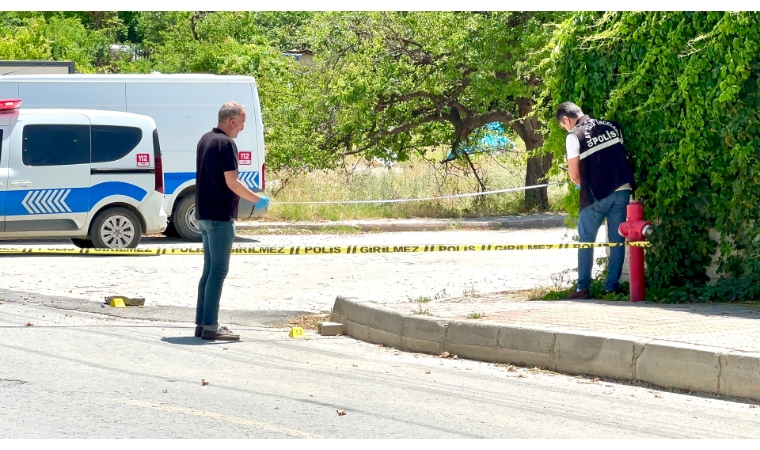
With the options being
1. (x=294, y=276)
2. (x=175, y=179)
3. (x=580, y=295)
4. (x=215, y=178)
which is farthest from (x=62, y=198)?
(x=580, y=295)

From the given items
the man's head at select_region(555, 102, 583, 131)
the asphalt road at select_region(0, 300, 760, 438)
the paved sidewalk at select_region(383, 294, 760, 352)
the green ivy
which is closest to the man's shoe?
the asphalt road at select_region(0, 300, 760, 438)

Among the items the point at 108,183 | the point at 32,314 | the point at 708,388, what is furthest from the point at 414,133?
the point at 708,388

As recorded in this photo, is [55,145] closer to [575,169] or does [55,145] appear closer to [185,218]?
[185,218]

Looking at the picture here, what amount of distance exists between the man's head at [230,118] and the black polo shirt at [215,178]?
0.23ft

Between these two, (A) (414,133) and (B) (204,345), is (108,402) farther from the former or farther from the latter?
(A) (414,133)

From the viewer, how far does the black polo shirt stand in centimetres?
839

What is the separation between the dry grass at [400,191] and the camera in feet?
69.1

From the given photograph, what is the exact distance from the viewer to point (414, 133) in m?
23.0

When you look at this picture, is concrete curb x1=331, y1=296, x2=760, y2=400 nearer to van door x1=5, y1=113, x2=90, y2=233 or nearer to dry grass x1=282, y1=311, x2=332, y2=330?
dry grass x1=282, y1=311, x2=332, y2=330

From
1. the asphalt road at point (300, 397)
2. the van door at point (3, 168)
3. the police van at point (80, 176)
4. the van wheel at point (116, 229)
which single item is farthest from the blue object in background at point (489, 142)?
the asphalt road at point (300, 397)

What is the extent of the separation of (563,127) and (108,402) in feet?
17.6

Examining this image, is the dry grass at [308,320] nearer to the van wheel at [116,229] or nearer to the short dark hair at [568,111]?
the short dark hair at [568,111]

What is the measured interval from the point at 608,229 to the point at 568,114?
113cm

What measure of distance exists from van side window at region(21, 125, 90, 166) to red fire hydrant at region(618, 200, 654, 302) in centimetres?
813
